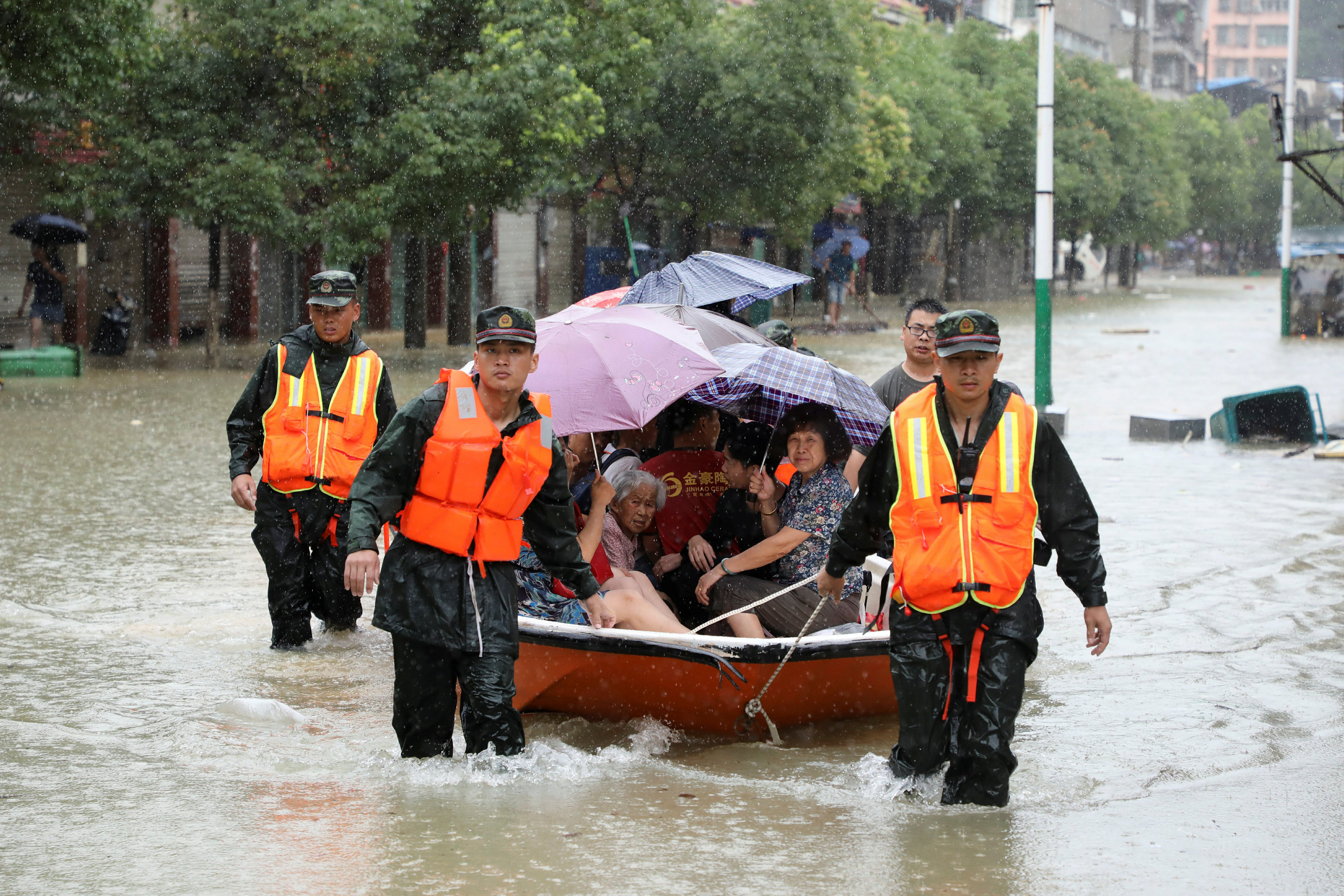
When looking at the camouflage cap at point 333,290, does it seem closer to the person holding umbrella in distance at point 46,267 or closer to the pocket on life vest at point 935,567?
the pocket on life vest at point 935,567

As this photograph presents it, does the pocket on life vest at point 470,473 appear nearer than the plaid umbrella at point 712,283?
Yes

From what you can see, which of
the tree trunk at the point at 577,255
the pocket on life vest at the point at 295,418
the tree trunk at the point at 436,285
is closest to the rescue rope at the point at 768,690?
the pocket on life vest at the point at 295,418

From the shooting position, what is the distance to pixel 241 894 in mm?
4582

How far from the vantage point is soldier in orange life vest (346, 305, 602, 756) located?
531cm

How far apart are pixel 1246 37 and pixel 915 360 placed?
142684 mm

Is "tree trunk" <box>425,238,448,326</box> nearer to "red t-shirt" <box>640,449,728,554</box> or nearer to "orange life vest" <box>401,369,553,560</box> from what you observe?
"red t-shirt" <box>640,449,728,554</box>

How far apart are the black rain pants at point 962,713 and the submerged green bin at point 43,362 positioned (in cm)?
1893

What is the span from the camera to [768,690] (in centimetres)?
613

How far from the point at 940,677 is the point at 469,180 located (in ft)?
61.0

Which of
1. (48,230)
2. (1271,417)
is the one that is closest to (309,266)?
(48,230)

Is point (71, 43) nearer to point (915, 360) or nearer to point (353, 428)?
point (353, 428)

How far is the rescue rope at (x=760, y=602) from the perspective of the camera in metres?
6.62

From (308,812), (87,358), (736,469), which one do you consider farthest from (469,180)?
(308,812)

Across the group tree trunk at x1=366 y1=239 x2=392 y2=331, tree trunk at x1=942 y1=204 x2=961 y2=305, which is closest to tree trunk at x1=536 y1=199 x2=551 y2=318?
tree trunk at x1=366 y1=239 x2=392 y2=331
